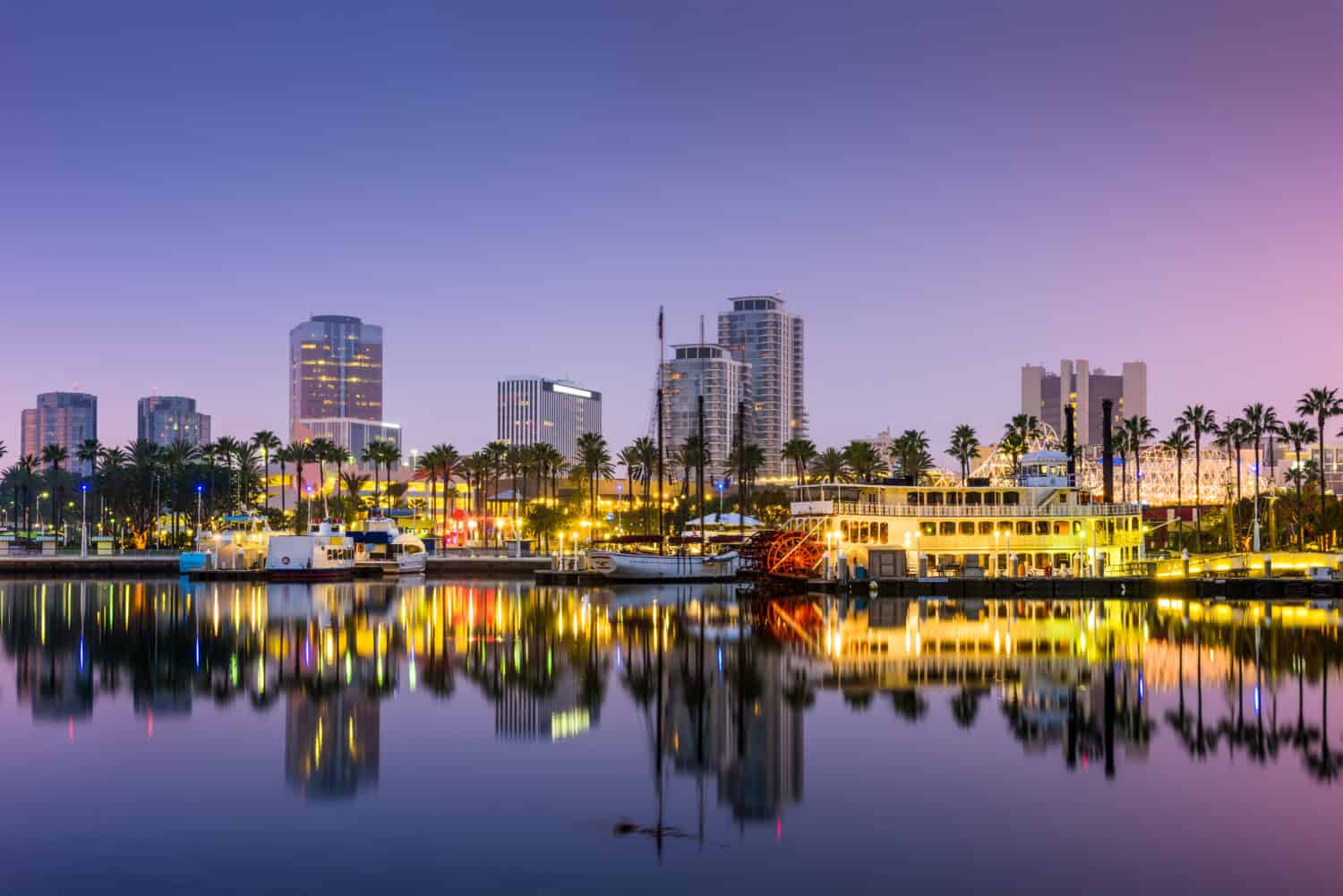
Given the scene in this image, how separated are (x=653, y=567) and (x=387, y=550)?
33296mm

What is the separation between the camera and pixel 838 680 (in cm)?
4284

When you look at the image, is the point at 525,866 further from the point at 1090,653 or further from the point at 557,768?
the point at 1090,653

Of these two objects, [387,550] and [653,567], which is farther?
[387,550]

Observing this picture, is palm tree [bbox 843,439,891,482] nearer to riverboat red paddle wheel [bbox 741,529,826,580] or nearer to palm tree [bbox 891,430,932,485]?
palm tree [bbox 891,430,932,485]

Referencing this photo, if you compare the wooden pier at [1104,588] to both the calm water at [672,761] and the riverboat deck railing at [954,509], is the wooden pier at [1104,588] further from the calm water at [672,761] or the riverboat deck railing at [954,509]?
the calm water at [672,761]

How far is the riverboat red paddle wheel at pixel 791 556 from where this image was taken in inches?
3543

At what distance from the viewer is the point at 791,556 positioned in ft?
295

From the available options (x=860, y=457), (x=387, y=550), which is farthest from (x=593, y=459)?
(x=387, y=550)

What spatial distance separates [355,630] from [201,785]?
111ft

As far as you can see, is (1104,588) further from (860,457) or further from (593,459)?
(593,459)

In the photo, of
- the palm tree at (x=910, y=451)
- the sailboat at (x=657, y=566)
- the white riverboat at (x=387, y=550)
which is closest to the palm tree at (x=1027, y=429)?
the palm tree at (x=910, y=451)

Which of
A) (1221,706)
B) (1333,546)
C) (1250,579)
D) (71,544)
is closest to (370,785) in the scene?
(1221,706)

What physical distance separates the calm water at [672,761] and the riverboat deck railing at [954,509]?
3200cm

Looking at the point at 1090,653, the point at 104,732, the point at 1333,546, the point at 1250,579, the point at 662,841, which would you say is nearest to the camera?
the point at 662,841
